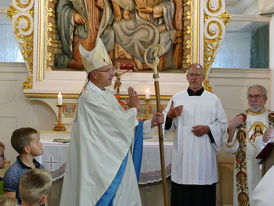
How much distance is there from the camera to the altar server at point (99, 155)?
134 inches

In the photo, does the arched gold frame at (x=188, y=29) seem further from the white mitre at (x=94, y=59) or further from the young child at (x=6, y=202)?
the young child at (x=6, y=202)

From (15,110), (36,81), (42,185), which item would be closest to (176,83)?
(36,81)

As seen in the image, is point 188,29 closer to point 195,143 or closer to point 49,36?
point 49,36

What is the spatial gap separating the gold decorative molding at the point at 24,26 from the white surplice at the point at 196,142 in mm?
2547

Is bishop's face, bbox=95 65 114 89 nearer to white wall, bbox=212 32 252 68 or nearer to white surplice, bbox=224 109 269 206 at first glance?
white surplice, bbox=224 109 269 206

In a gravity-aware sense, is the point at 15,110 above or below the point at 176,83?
below

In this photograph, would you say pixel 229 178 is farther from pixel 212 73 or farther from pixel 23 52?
pixel 23 52

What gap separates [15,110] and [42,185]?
376 cm

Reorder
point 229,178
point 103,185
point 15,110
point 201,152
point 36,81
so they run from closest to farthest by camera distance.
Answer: point 103,185
point 201,152
point 229,178
point 36,81
point 15,110

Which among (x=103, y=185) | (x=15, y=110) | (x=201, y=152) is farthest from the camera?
(x=15, y=110)

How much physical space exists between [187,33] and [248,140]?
7.57ft

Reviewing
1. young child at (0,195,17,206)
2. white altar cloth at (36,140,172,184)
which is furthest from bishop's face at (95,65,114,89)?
young child at (0,195,17,206)

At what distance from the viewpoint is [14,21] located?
19.4ft

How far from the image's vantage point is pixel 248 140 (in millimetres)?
4477
